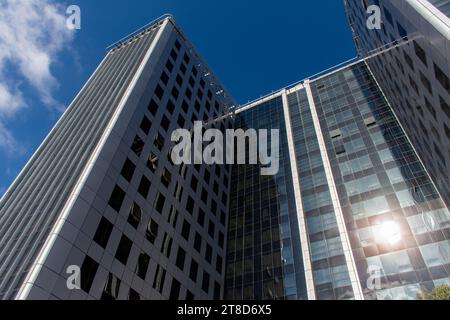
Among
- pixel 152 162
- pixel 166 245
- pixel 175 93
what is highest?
pixel 175 93

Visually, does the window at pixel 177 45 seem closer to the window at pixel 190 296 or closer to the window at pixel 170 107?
the window at pixel 170 107

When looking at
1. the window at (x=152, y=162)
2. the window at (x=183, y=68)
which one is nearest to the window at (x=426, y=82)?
the window at (x=152, y=162)

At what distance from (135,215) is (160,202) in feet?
13.4

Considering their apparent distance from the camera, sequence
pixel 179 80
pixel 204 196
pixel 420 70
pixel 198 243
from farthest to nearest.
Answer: pixel 179 80 → pixel 204 196 → pixel 198 243 → pixel 420 70

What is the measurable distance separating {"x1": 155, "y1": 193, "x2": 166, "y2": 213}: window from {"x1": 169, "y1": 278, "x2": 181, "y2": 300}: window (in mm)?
6411

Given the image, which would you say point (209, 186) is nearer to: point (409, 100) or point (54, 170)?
point (54, 170)

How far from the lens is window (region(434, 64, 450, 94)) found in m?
23.8

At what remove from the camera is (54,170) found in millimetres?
31406

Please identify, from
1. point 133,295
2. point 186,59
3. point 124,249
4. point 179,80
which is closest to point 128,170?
point 124,249

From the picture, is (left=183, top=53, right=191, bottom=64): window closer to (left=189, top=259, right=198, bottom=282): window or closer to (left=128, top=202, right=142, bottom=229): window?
(left=128, top=202, right=142, bottom=229): window

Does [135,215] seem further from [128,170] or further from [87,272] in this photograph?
[87,272]

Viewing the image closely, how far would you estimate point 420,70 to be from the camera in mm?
28906

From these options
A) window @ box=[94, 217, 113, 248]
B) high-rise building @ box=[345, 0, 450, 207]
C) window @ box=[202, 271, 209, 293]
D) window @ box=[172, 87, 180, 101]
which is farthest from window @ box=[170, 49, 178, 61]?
window @ box=[94, 217, 113, 248]
